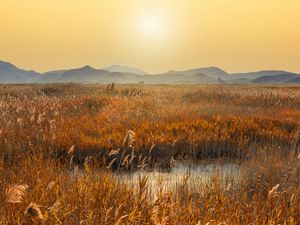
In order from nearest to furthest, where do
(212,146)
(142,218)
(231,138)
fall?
(142,218), (212,146), (231,138)

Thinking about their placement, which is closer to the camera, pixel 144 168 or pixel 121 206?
pixel 121 206

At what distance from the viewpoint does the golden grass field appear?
3496 millimetres

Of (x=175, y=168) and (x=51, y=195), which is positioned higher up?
(x=51, y=195)

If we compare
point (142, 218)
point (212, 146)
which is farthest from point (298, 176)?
point (142, 218)

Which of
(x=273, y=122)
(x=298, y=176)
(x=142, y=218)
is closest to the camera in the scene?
(x=142, y=218)

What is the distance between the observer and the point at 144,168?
682cm

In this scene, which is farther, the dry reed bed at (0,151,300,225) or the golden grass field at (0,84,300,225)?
the golden grass field at (0,84,300,225)

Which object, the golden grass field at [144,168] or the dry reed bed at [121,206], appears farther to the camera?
the golden grass field at [144,168]

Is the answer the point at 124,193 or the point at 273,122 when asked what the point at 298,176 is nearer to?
the point at 124,193

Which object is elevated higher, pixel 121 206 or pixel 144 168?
pixel 121 206

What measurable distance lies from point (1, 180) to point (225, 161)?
4.23 meters

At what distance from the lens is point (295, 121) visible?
10.8 m

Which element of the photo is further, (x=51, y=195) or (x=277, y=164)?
(x=277, y=164)

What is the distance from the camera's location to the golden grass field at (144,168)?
11.5ft
